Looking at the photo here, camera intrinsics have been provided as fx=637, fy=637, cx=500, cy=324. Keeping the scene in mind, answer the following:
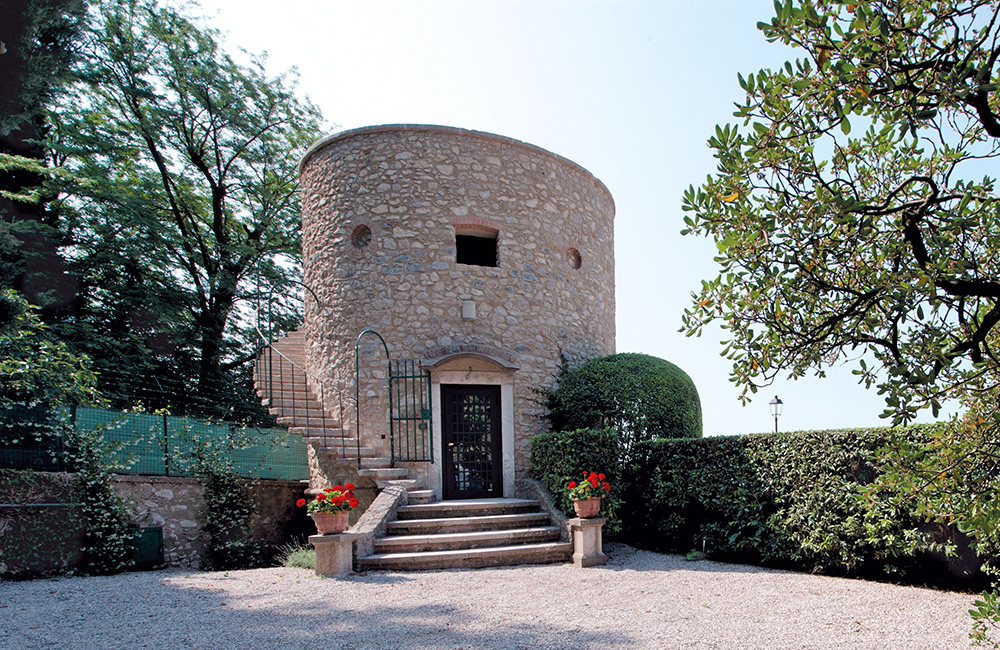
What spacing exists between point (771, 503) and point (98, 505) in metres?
7.82

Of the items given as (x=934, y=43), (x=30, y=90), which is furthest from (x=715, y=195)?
(x=30, y=90)

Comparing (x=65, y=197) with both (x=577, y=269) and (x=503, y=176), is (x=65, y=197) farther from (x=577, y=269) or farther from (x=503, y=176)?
(x=577, y=269)

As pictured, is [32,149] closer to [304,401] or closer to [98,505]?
[304,401]

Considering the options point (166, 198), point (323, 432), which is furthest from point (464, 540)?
point (166, 198)

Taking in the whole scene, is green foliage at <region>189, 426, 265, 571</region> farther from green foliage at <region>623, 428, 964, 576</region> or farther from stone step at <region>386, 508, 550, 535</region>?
green foliage at <region>623, 428, 964, 576</region>

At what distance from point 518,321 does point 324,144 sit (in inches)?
167

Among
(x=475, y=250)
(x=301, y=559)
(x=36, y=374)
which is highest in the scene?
(x=475, y=250)

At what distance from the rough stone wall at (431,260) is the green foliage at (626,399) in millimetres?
481

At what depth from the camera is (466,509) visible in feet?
27.0

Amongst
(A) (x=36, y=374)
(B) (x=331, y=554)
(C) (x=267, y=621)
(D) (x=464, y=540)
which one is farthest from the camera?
(A) (x=36, y=374)

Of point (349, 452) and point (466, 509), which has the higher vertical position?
point (349, 452)

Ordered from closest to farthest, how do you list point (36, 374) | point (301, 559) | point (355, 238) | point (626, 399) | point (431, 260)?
point (36, 374)
point (301, 559)
point (626, 399)
point (431, 260)
point (355, 238)

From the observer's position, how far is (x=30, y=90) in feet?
35.6

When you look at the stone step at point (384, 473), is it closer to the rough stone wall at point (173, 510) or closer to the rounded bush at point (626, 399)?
the rough stone wall at point (173, 510)
